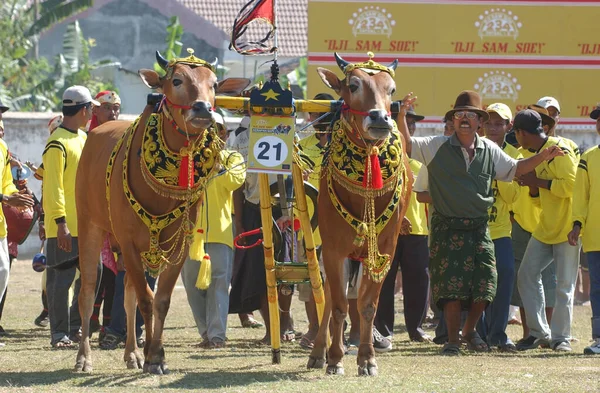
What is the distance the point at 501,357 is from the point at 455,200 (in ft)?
5.02

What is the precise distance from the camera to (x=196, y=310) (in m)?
12.0

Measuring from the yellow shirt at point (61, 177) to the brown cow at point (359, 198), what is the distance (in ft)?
10.1

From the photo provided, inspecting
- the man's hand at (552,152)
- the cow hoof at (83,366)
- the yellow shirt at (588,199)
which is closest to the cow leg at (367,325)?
the cow hoof at (83,366)

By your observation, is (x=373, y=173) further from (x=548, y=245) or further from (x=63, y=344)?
(x=63, y=344)

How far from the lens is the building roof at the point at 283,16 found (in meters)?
44.1

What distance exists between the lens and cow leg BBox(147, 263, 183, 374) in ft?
30.5

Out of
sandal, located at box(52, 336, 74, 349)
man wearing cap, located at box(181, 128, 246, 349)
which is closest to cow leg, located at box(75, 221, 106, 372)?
sandal, located at box(52, 336, 74, 349)

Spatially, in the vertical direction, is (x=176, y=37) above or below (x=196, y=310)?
above

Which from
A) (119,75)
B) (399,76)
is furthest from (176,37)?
(399,76)

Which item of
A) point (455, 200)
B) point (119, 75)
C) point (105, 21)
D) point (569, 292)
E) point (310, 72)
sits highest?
point (105, 21)

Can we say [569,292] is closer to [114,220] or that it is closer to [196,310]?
[196,310]

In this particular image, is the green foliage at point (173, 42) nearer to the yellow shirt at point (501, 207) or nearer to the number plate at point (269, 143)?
the yellow shirt at point (501, 207)

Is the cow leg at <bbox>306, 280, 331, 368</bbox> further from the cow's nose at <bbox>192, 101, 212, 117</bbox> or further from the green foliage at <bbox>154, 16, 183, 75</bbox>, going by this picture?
the green foliage at <bbox>154, 16, 183, 75</bbox>

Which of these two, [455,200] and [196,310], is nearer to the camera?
[455,200]
